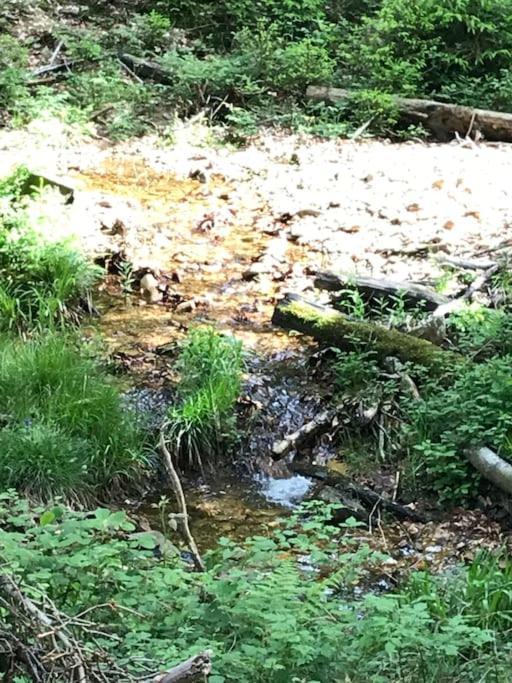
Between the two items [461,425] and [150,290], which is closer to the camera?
[461,425]

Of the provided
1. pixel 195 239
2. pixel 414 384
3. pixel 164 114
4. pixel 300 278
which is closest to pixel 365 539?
pixel 414 384

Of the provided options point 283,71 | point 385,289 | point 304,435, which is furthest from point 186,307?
point 283,71

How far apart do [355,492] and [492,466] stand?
76 cm

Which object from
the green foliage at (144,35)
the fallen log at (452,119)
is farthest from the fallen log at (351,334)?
the green foliage at (144,35)

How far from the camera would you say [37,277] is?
6453 millimetres

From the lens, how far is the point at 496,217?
28.0 ft

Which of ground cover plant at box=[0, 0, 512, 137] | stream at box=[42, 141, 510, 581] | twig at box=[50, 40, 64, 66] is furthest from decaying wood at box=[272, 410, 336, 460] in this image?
twig at box=[50, 40, 64, 66]

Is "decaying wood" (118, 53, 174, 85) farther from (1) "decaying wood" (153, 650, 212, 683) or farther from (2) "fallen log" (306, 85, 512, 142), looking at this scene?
(1) "decaying wood" (153, 650, 212, 683)

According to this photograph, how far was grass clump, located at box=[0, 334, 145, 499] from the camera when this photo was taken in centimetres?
449

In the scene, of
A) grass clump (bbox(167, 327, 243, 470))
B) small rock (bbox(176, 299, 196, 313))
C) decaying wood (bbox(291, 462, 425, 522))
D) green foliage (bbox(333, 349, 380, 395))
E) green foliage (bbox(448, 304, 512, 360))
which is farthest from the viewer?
small rock (bbox(176, 299, 196, 313))

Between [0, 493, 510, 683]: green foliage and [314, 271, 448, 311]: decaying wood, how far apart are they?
11.5 ft

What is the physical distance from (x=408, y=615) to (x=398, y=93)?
414 inches

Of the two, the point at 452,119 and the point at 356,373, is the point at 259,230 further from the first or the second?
the point at 452,119

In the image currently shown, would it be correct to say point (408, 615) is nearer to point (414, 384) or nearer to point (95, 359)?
point (414, 384)
